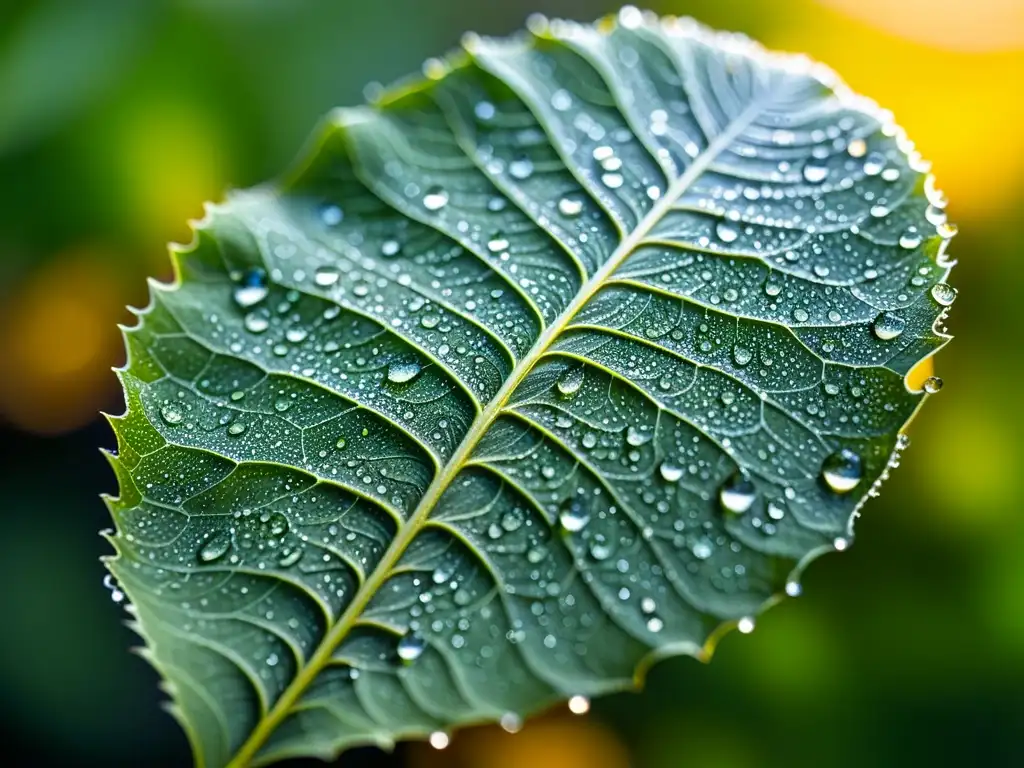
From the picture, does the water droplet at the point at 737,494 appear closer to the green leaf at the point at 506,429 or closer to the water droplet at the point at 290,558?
the green leaf at the point at 506,429

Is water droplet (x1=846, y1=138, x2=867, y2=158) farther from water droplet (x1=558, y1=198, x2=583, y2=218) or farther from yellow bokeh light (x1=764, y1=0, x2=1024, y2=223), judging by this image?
yellow bokeh light (x1=764, y1=0, x2=1024, y2=223)

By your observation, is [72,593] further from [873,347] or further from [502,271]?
[873,347]

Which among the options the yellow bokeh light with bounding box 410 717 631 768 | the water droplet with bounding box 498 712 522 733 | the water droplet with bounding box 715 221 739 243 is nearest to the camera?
the water droplet with bounding box 498 712 522 733

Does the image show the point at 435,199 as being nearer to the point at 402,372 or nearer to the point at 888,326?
the point at 402,372

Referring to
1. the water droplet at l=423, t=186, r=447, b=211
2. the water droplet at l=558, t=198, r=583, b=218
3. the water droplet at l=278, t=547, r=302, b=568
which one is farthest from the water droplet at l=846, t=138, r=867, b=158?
the water droplet at l=278, t=547, r=302, b=568

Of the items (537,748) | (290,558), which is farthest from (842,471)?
(537,748)

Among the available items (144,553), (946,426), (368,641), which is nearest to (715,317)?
(368,641)

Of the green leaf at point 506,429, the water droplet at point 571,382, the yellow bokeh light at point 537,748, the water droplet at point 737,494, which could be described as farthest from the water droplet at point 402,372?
the yellow bokeh light at point 537,748
